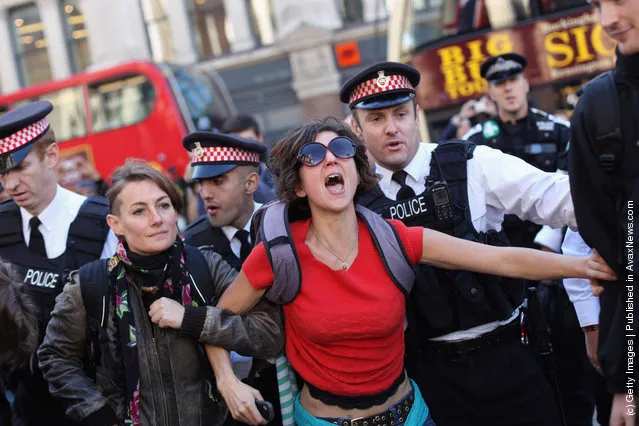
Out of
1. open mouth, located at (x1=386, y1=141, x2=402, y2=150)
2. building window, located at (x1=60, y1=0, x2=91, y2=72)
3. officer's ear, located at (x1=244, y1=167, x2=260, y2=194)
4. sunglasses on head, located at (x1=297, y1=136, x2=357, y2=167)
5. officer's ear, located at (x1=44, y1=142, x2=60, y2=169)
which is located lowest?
officer's ear, located at (x1=244, y1=167, x2=260, y2=194)

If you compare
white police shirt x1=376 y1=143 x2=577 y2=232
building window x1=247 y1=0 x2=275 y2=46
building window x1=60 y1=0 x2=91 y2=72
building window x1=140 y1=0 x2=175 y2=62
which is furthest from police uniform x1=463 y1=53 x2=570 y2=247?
building window x1=60 y1=0 x2=91 y2=72

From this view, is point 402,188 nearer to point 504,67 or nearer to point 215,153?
point 215,153

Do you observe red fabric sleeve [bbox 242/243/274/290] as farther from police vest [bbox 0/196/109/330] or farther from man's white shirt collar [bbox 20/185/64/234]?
man's white shirt collar [bbox 20/185/64/234]

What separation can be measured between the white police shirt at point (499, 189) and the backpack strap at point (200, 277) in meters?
0.84

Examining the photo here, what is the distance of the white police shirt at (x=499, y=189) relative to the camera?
9.36 feet

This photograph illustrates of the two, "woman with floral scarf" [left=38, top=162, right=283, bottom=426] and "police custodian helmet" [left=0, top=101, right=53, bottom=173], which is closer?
"woman with floral scarf" [left=38, top=162, right=283, bottom=426]

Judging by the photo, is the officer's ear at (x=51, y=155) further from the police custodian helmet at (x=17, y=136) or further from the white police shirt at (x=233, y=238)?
the white police shirt at (x=233, y=238)

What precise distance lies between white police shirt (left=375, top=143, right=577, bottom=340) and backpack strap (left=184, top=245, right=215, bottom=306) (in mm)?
841

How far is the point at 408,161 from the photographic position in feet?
10.2

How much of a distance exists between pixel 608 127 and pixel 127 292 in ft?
5.99

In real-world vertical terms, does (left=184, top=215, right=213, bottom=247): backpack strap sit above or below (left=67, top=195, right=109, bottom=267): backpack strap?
below

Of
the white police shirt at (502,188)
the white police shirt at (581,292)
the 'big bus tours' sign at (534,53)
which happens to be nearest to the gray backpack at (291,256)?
the white police shirt at (502,188)

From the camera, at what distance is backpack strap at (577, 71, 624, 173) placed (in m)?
1.95

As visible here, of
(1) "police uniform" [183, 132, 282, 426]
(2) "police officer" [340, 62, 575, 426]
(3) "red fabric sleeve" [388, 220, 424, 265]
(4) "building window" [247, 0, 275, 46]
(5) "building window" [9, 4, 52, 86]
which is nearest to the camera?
(3) "red fabric sleeve" [388, 220, 424, 265]
